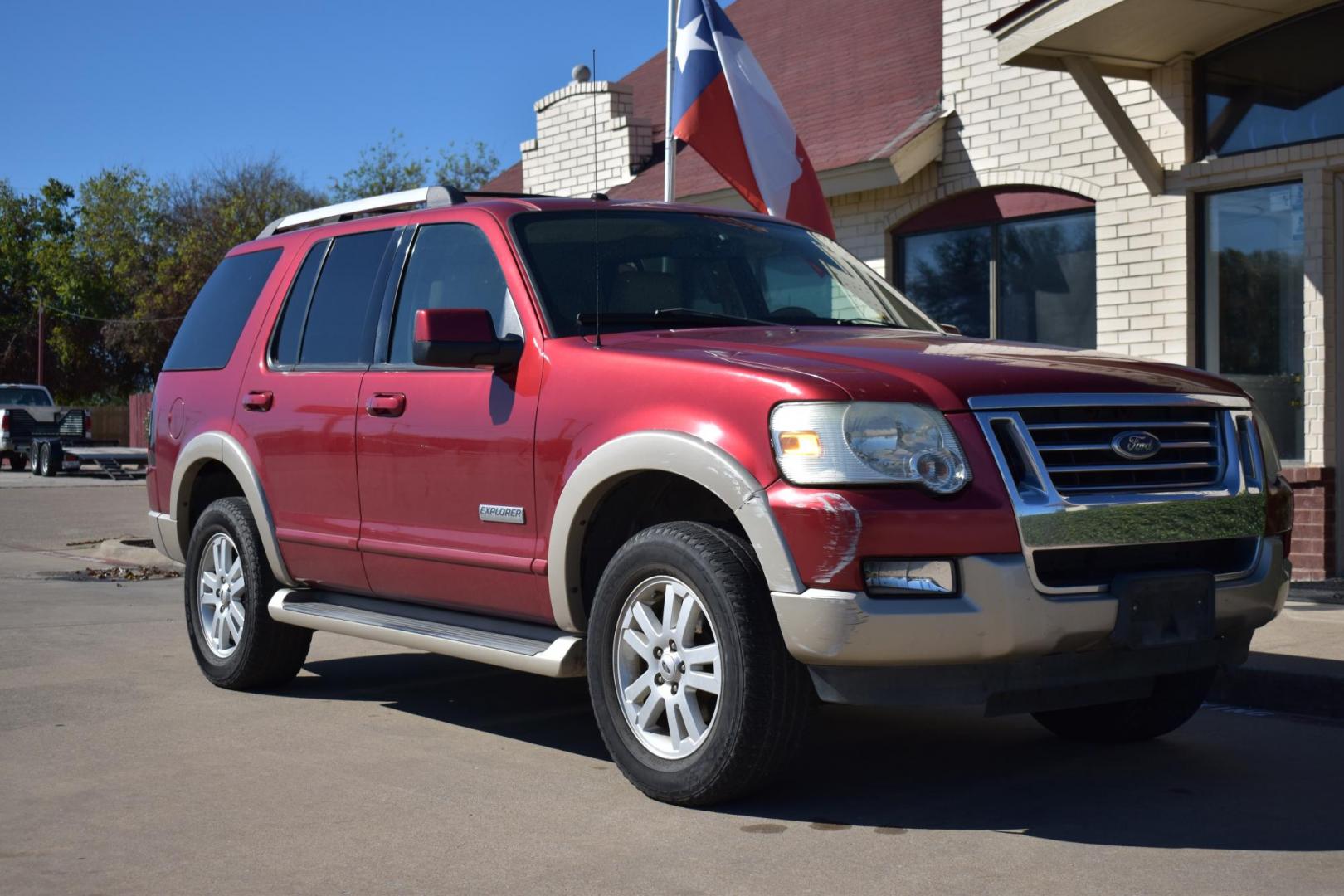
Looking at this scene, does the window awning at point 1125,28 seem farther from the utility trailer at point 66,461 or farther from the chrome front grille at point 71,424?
the chrome front grille at point 71,424

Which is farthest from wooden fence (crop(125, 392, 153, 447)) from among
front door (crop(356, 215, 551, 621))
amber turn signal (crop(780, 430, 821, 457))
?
amber turn signal (crop(780, 430, 821, 457))

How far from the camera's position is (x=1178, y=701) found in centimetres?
602

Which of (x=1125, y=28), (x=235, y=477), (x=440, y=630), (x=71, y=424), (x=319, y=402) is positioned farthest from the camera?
(x=71, y=424)

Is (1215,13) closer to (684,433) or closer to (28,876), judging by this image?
(684,433)

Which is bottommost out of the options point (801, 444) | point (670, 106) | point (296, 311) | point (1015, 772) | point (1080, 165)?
point (1015, 772)

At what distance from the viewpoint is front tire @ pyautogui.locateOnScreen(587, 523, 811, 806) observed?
4.79 m

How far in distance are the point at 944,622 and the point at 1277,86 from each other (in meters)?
7.95

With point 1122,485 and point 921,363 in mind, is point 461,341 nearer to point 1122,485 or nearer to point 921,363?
point 921,363

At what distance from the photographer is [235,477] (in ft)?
25.3

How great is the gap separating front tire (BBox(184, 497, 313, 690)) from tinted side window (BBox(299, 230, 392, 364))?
2.94ft

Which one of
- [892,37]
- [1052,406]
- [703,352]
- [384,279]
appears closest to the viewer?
[1052,406]

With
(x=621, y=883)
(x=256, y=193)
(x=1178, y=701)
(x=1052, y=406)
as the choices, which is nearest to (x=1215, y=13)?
(x=1178, y=701)

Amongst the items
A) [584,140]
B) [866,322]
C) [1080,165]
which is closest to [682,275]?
[866,322]

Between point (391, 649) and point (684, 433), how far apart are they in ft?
14.2
